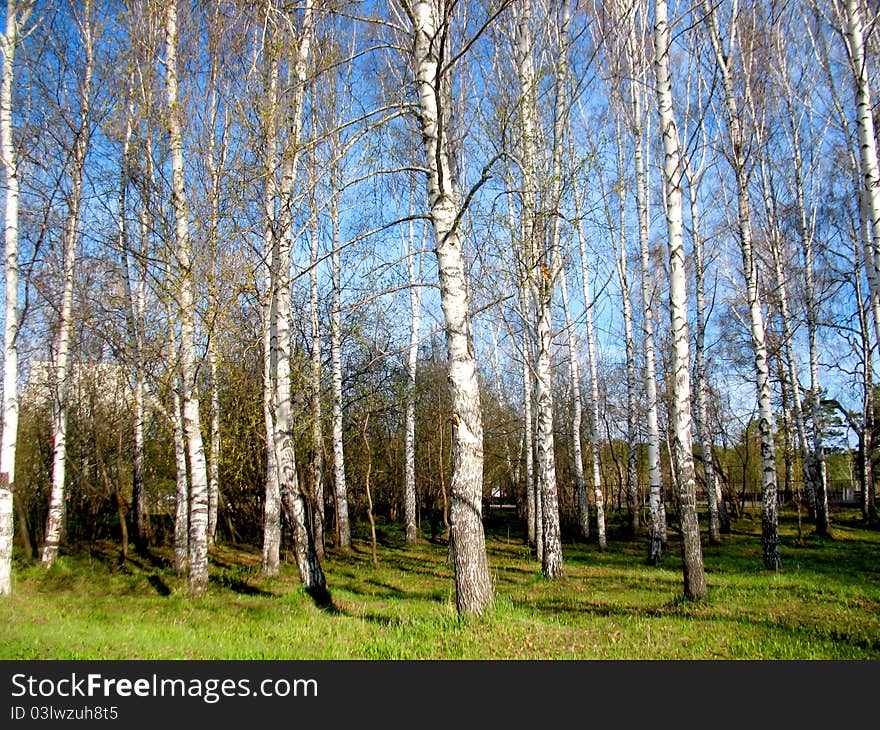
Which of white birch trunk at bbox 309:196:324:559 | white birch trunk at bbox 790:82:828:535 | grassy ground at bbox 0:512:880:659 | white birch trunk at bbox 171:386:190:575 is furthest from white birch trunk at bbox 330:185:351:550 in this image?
white birch trunk at bbox 790:82:828:535

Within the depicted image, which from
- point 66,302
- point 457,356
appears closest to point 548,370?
point 457,356

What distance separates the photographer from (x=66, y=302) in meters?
11.8

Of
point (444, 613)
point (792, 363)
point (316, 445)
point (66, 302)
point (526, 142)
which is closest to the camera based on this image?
point (444, 613)

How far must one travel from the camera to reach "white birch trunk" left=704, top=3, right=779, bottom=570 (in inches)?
407

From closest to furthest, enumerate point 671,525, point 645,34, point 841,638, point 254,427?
point 841,638 < point 645,34 < point 254,427 < point 671,525

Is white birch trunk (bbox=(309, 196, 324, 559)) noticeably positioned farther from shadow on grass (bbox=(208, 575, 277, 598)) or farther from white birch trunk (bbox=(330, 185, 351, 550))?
shadow on grass (bbox=(208, 575, 277, 598))

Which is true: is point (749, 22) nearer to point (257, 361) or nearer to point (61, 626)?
point (257, 361)

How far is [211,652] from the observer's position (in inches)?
190

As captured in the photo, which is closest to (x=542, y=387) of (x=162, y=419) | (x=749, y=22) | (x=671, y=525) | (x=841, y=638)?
(x=841, y=638)

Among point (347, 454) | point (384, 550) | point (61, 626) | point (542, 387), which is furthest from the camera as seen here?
point (347, 454)

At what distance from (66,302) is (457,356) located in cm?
991

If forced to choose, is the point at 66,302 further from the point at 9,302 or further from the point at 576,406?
the point at 576,406

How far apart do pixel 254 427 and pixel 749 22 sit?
44.2ft

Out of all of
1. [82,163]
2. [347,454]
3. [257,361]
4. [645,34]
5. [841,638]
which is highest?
[645,34]
